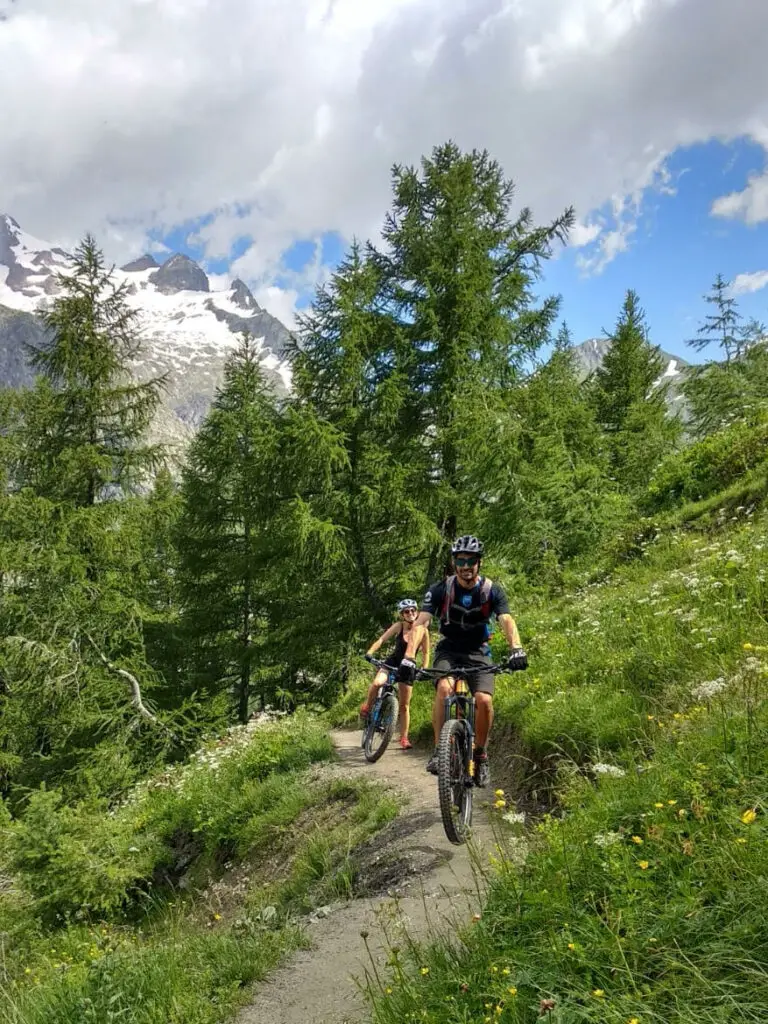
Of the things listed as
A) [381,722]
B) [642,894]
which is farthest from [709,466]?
[642,894]

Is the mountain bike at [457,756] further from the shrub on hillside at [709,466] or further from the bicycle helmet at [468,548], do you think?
the shrub on hillside at [709,466]

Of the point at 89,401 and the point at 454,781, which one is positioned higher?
the point at 89,401

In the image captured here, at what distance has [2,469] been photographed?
17.8 m

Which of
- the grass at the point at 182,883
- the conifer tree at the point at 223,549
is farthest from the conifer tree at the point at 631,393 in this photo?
the grass at the point at 182,883

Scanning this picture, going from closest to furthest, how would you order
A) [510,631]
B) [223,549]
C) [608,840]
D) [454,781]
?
1. [608,840]
2. [454,781]
3. [510,631]
4. [223,549]

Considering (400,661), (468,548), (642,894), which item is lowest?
(642,894)

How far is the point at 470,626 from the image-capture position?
629cm

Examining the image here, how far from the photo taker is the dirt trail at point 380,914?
157 inches

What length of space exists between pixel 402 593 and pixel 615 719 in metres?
10.3

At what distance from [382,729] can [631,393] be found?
23651mm

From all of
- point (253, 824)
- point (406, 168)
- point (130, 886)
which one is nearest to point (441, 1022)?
point (253, 824)

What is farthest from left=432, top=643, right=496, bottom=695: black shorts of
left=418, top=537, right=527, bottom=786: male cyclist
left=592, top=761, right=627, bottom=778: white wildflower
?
left=592, top=761, right=627, bottom=778: white wildflower

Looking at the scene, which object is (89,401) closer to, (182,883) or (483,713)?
(182,883)

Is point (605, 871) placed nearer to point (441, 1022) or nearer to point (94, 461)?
point (441, 1022)
